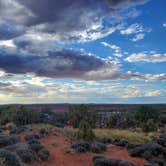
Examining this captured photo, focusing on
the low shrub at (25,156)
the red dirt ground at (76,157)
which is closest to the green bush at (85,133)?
the red dirt ground at (76,157)

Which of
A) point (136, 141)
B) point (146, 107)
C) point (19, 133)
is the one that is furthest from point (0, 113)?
point (136, 141)

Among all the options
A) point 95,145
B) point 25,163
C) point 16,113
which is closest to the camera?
point 25,163

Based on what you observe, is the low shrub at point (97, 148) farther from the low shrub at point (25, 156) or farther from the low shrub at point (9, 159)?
the low shrub at point (9, 159)

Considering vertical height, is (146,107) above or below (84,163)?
above

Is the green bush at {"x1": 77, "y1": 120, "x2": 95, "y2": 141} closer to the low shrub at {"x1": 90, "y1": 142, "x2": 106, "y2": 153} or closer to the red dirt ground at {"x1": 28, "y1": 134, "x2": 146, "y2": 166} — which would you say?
the red dirt ground at {"x1": 28, "y1": 134, "x2": 146, "y2": 166}

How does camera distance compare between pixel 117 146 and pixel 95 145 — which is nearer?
pixel 95 145

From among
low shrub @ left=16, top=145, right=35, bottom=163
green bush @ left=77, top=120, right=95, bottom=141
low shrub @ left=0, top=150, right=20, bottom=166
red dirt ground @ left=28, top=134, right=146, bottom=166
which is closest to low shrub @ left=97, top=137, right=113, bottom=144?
green bush @ left=77, top=120, right=95, bottom=141

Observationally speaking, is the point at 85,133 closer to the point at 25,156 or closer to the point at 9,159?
the point at 25,156

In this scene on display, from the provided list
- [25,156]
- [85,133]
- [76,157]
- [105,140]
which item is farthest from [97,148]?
[25,156]

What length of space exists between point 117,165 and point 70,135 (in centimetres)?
1327

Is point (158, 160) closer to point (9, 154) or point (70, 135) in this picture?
point (9, 154)

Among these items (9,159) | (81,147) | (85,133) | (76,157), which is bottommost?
(76,157)

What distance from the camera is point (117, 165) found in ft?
51.8

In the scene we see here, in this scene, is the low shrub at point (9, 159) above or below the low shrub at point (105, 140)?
above
